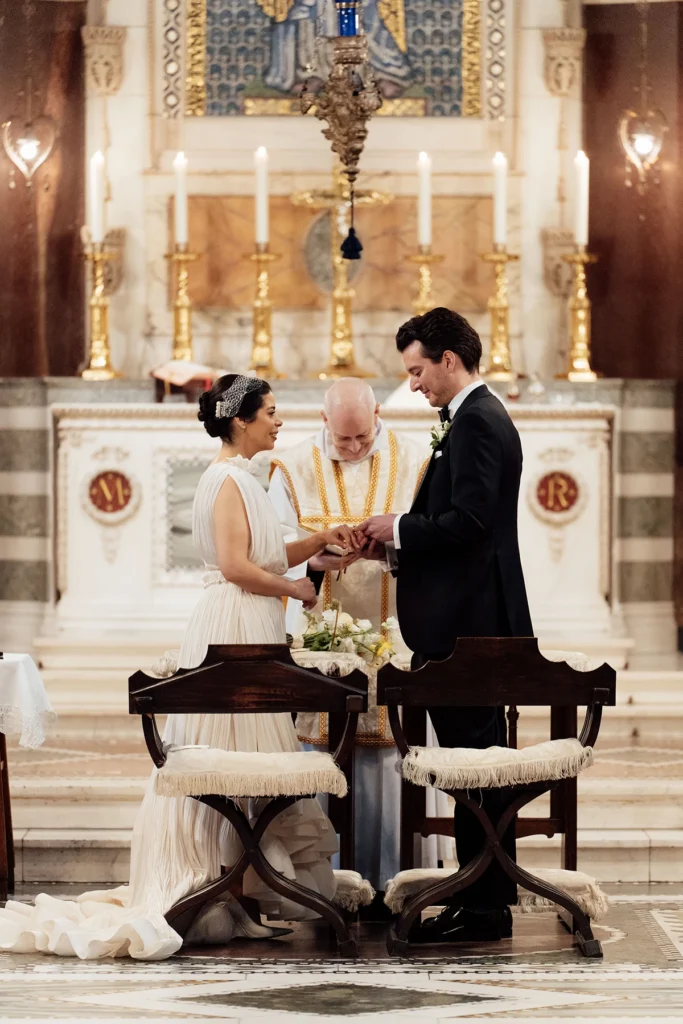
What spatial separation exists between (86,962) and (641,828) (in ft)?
8.37

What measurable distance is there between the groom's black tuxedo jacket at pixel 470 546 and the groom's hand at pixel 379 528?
9 cm

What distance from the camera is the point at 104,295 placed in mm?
9961

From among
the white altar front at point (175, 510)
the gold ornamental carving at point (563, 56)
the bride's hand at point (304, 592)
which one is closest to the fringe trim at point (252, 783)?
the bride's hand at point (304, 592)

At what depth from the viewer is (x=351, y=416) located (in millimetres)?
6379

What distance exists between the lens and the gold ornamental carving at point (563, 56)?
1038 centimetres

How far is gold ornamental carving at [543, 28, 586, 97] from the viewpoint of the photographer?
34.0 feet

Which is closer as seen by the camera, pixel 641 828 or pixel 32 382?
pixel 641 828

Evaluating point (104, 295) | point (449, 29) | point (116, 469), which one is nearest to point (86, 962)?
point (116, 469)

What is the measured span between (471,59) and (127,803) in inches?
216

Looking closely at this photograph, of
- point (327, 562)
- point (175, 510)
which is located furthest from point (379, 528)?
point (175, 510)

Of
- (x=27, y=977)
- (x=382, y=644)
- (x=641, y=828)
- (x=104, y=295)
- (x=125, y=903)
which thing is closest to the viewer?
(x=27, y=977)

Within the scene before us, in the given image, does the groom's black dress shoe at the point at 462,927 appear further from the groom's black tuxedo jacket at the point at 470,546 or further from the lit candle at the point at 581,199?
the lit candle at the point at 581,199

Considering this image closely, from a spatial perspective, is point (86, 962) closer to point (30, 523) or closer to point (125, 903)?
point (125, 903)

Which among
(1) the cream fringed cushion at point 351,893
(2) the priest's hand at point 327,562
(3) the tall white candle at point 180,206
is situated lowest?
(1) the cream fringed cushion at point 351,893
